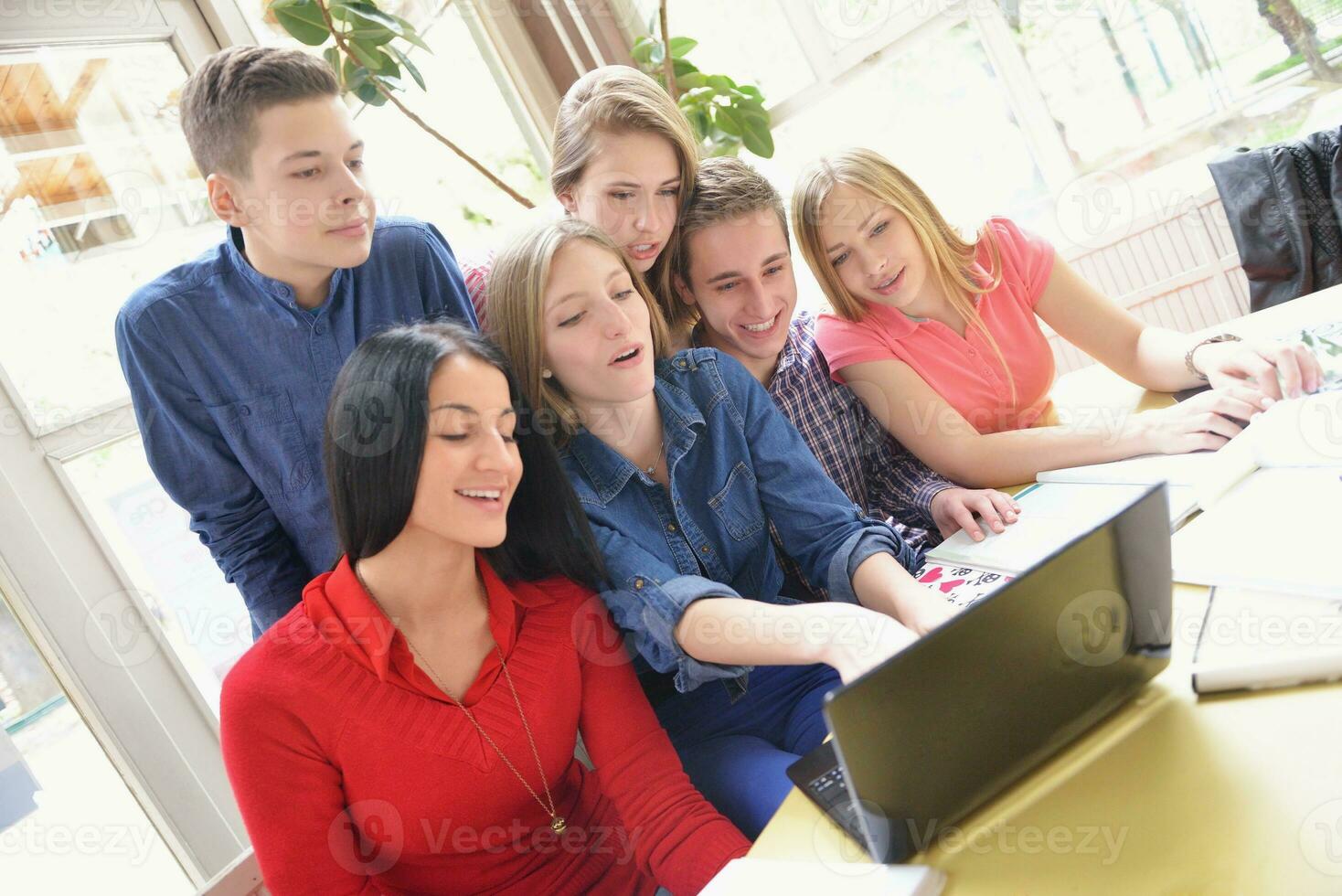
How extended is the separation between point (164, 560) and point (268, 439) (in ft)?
3.60

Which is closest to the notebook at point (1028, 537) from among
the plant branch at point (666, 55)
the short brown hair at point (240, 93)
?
the short brown hair at point (240, 93)

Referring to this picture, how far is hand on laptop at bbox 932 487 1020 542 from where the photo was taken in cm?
136

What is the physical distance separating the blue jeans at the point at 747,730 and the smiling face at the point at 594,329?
0.45 m

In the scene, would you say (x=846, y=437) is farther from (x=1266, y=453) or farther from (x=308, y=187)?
(x=308, y=187)

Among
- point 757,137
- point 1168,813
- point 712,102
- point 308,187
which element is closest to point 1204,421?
point 1168,813

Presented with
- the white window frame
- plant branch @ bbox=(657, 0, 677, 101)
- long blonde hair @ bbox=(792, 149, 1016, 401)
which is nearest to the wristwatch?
long blonde hair @ bbox=(792, 149, 1016, 401)

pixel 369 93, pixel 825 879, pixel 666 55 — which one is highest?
pixel 369 93

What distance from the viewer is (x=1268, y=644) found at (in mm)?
845

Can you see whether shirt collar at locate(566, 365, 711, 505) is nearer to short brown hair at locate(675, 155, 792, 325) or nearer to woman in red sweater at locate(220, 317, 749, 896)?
woman in red sweater at locate(220, 317, 749, 896)

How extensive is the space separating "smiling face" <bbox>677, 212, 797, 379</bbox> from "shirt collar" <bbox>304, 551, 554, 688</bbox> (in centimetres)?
71

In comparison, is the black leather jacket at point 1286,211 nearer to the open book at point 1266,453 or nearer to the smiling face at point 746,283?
the open book at point 1266,453

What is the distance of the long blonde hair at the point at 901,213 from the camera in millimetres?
1796

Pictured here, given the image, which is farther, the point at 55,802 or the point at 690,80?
the point at 690,80

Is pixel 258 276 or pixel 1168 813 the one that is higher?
pixel 258 276
